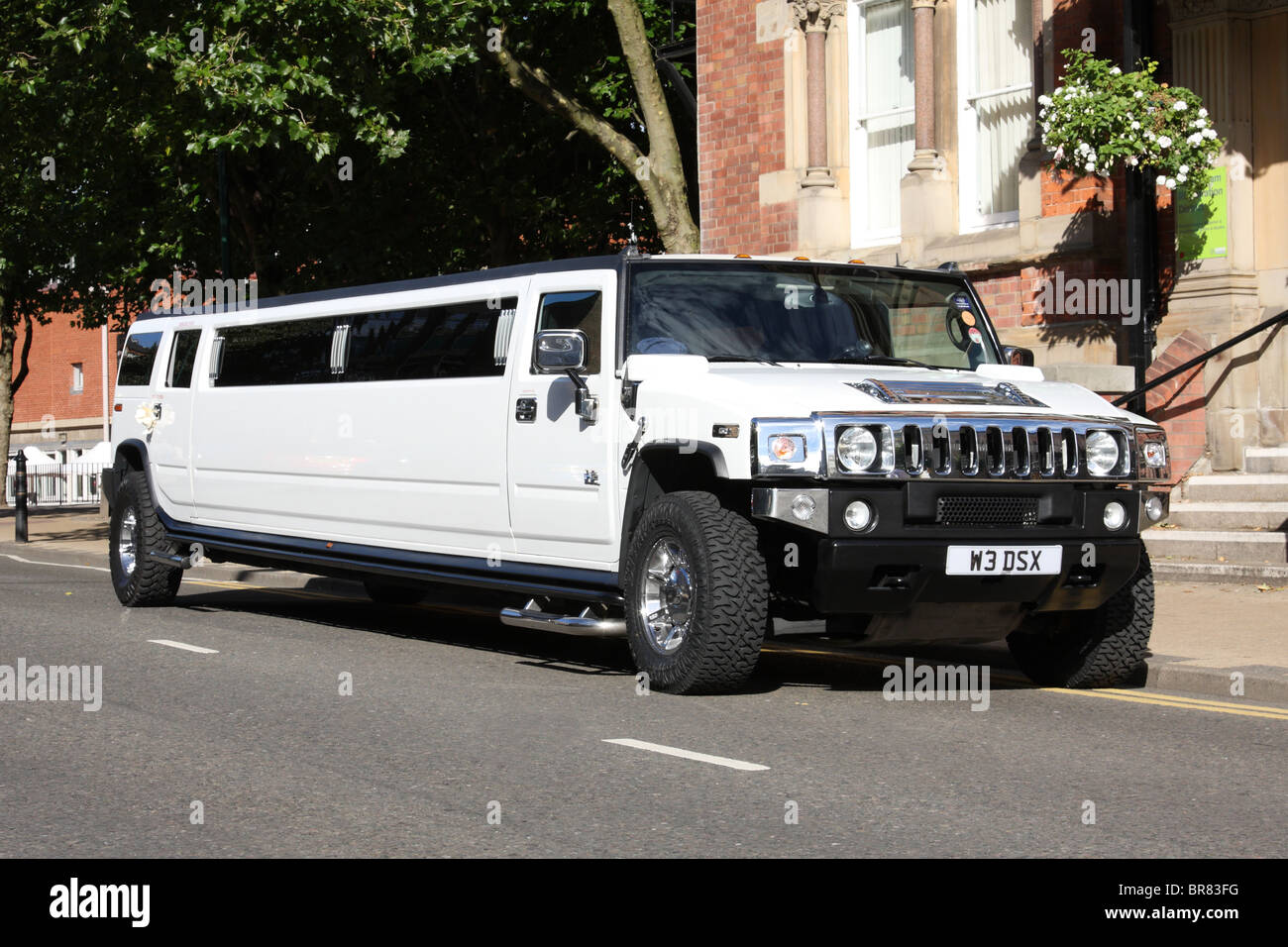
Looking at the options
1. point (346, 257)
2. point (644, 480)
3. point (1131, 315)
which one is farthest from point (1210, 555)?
point (346, 257)

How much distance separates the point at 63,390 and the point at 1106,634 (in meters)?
56.2

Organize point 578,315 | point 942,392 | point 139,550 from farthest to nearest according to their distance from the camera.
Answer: point 139,550, point 578,315, point 942,392

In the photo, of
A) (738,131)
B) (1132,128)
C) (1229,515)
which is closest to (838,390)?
(1229,515)

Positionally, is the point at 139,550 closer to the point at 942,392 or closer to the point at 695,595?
the point at 695,595

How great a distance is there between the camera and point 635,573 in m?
9.27

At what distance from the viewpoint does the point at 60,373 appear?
6144cm

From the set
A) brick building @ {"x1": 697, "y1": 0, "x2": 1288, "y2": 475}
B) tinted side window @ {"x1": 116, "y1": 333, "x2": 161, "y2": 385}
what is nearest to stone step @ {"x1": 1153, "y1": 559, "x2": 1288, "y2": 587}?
brick building @ {"x1": 697, "y1": 0, "x2": 1288, "y2": 475}

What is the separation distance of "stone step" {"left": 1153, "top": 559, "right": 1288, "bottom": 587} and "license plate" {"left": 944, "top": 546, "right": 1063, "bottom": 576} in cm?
535

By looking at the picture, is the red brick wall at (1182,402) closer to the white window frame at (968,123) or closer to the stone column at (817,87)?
the white window frame at (968,123)

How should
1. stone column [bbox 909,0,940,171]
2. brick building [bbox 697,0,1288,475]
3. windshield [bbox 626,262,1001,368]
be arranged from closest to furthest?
1. windshield [bbox 626,262,1001,368]
2. brick building [bbox 697,0,1288,475]
3. stone column [bbox 909,0,940,171]

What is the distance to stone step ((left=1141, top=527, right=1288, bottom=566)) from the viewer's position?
1420 cm

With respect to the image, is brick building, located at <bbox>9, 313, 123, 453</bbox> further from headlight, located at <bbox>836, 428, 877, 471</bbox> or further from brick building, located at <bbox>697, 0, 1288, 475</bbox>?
headlight, located at <bbox>836, 428, 877, 471</bbox>

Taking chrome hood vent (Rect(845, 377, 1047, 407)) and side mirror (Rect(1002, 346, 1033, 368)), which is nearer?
chrome hood vent (Rect(845, 377, 1047, 407))
